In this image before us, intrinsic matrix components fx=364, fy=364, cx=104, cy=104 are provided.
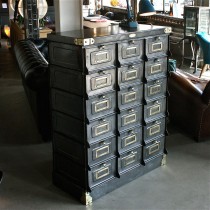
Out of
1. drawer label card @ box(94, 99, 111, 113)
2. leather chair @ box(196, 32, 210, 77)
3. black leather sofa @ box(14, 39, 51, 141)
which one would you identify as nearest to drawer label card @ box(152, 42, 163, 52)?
drawer label card @ box(94, 99, 111, 113)

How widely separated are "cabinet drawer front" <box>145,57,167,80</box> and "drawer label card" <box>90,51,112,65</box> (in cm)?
46

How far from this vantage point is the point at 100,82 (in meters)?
2.71

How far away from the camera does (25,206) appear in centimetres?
287

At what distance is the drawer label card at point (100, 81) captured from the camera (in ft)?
8.71

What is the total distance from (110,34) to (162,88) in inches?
32.1

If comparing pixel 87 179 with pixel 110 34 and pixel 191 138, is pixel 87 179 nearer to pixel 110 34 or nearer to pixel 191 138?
pixel 110 34

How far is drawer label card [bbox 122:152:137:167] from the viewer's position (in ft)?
10.2

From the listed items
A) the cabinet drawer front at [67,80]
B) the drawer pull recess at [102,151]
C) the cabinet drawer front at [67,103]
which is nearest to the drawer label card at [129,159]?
the drawer pull recess at [102,151]

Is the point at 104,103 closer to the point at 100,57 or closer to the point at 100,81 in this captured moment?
the point at 100,81

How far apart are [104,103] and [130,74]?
0.34m

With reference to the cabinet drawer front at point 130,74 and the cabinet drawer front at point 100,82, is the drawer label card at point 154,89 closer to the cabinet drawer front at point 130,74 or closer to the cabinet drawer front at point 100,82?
the cabinet drawer front at point 130,74

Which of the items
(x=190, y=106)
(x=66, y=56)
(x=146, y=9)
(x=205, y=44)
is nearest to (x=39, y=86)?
(x=66, y=56)

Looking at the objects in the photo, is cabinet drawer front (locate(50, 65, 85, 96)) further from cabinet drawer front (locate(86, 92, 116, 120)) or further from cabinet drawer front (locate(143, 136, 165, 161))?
cabinet drawer front (locate(143, 136, 165, 161))

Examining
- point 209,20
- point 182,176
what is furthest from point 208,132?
point 209,20
